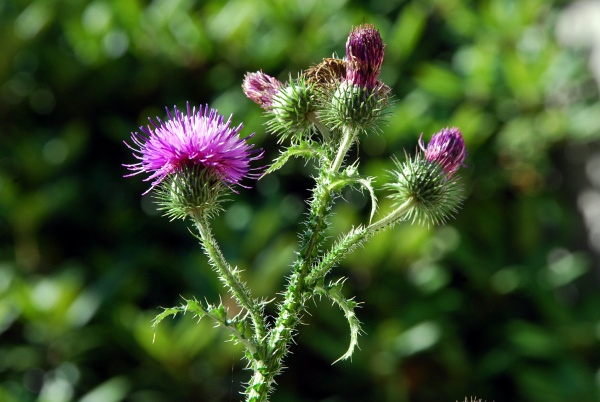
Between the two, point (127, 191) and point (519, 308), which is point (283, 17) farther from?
point (519, 308)

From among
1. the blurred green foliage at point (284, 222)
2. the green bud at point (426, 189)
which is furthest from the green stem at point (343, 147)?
the blurred green foliage at point (284, 222)

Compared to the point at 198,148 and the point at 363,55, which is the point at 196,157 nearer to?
the point at 198,148

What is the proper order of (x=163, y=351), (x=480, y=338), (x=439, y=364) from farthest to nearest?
(x=480, y=338)
(x=439, y=364)
(x=163, y=351)

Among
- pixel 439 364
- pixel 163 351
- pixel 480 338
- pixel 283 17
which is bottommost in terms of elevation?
pixel 163 351

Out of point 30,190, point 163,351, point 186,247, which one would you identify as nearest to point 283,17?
point 186,247

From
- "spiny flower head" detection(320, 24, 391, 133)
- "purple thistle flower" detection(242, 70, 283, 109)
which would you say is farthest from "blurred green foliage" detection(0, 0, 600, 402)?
"spiny flower head" detection(320, 24, 391, 133)

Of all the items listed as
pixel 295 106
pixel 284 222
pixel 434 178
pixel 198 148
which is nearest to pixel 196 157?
pixel 198 148

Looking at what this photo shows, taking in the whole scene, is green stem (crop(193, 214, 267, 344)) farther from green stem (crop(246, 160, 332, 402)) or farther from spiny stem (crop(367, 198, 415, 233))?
spiny stem (crop(367, 198, 415, 233))

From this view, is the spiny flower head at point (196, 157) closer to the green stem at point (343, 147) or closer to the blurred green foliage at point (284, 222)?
the green stem at point (343, 147)

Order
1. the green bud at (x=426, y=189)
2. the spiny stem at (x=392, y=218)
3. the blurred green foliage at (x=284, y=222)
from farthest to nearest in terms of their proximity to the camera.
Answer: the blurred green foliage at (x=284, y=222) < the green bud at (x=426, y=189) < the spiny stem at (x=392, y=218)
